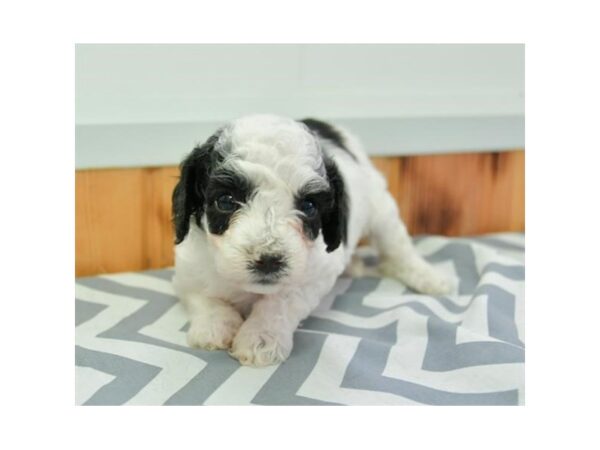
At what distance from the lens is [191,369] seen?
1888 mm

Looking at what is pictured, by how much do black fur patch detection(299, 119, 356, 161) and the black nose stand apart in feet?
2.97

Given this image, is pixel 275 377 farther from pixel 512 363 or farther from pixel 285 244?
pixel 512 363

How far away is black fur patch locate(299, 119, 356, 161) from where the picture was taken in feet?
8.32

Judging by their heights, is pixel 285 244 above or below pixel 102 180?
below

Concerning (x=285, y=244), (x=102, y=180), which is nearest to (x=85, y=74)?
(x=102, y=180)

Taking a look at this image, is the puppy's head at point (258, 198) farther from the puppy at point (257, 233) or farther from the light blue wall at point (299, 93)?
the light blue wall at point (299, 93)

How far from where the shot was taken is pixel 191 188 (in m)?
2.01

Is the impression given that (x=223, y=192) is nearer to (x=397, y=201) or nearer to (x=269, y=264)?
(x=269, y=264)

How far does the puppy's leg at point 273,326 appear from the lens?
1946mm

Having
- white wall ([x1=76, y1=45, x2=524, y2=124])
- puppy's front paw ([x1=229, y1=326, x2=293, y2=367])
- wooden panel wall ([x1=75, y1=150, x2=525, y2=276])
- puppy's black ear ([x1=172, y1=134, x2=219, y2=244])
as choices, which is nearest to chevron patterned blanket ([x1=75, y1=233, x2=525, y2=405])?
puppy's front paw ([x1=229, y1=326, x2=293, y2=367])

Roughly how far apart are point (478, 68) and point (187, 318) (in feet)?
6.20

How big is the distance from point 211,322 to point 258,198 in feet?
1.77

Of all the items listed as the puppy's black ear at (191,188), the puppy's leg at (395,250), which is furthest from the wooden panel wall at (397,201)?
the puppy's black ear at (191,188)

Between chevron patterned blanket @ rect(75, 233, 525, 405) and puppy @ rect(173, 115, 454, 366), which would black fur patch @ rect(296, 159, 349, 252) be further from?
chevron patterned blanket @ rect(75, 233, 525, 405)
